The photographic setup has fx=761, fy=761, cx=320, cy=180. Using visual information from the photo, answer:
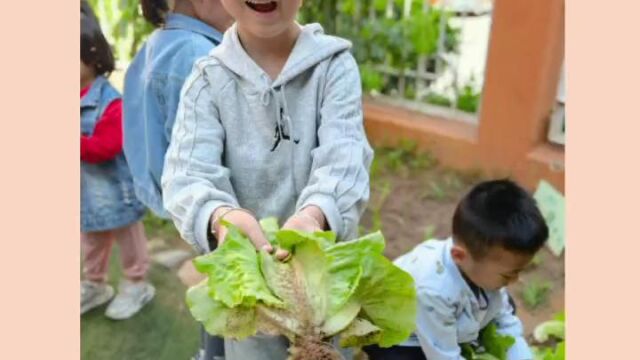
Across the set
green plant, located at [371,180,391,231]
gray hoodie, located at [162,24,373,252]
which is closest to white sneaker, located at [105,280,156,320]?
green plant, located at [371,180,391,231]

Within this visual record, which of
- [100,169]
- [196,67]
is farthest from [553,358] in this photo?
[100,169]

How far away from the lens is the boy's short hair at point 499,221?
2721 mm

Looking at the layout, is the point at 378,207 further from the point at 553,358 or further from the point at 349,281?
the point at 349,281

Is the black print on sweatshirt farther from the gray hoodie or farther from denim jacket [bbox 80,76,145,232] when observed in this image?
denim jacket [bbox 80,76,145,232]

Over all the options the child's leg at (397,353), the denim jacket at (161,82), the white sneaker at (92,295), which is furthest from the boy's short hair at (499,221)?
the white sneaker at (92,295)

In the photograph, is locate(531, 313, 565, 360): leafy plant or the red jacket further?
locate(531, 313, 565, 360): leafy plant

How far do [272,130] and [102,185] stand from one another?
5.97 feet

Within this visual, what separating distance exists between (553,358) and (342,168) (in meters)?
1.74

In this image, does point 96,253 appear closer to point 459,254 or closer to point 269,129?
Answer: point 459,254

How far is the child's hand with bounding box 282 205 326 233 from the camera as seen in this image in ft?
6.26

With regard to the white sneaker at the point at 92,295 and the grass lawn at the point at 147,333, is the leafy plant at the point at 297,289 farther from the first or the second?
the white sneaker at the point at 92,295

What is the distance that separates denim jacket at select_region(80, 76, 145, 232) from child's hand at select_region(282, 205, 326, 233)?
196cm

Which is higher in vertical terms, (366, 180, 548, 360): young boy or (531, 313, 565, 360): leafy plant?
(366, 180, 548, 360): young boy

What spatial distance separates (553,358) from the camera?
3.26m
